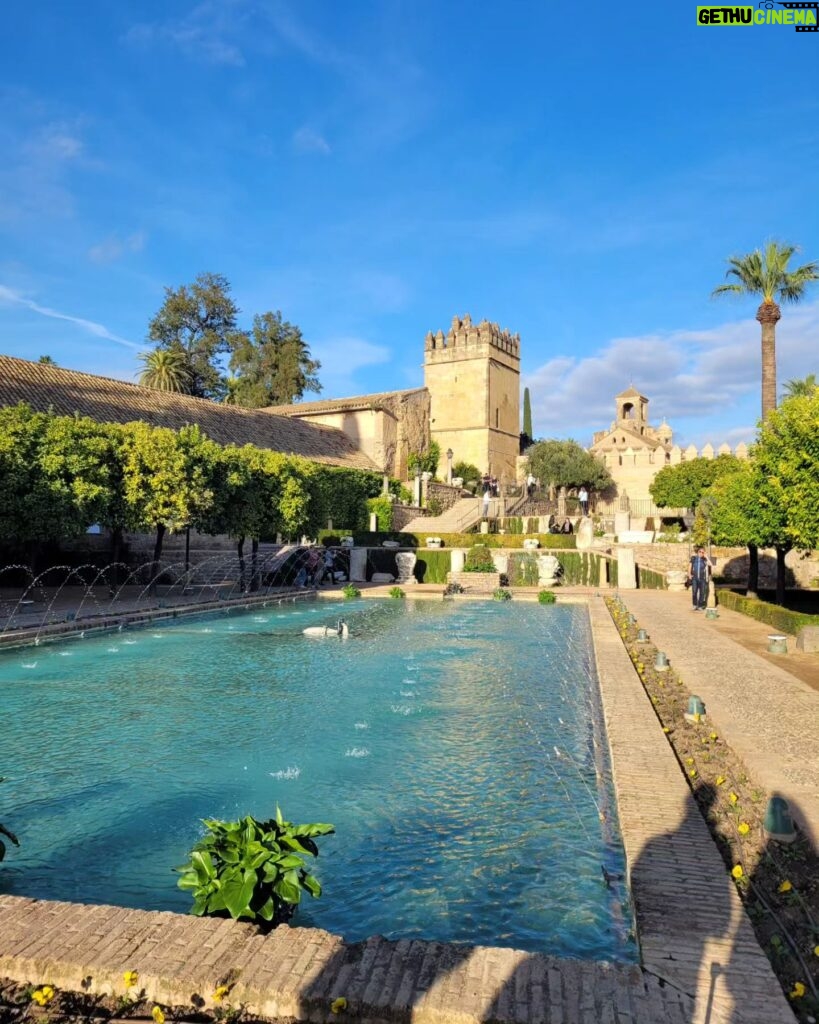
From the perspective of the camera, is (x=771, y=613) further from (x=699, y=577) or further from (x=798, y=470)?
(x=699, y=577)

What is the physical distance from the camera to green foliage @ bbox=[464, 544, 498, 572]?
27.5 meters

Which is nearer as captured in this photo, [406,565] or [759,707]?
[759,707]

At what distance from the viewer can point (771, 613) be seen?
15438 mm

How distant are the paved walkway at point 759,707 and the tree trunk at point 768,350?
47.2 ft

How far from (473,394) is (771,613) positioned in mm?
43207

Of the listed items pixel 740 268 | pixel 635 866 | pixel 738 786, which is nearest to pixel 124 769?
pixel 635 866

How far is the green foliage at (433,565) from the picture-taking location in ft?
101

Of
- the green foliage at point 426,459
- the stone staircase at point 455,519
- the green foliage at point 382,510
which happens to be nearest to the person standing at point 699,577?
the stone staircase at point 455,519

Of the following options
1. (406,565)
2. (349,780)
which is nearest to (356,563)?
(406,565)

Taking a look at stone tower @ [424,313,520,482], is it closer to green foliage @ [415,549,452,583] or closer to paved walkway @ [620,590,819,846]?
green foliage @ [415,549,452,583]

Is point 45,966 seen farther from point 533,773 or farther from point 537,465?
point 537,465

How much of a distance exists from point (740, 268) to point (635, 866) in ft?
95.0

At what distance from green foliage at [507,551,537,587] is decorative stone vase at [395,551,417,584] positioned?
4.04m

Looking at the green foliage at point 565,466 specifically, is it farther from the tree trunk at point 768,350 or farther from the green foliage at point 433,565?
the tree trunk at point 768,350
